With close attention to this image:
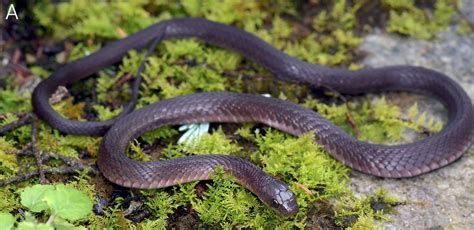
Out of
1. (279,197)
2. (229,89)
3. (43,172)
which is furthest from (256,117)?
(43,172)

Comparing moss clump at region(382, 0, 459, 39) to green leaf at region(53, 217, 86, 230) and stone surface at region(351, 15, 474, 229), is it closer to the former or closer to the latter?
stone surface at region(351, 15, 474, 229)

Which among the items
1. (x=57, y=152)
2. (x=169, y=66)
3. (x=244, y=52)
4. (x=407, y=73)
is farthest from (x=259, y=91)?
(x=57, y=152)

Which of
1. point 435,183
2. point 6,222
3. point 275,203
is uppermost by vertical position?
point 6,222

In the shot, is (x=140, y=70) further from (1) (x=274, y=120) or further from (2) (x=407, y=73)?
(2) (x=407, y=73)

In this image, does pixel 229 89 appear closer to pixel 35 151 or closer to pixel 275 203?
pixel 275 203

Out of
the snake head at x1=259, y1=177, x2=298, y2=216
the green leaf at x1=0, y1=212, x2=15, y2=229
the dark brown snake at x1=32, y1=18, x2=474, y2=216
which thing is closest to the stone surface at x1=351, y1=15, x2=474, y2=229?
the dark brown snake at x1=32, y1=18, x2=474, y2=216

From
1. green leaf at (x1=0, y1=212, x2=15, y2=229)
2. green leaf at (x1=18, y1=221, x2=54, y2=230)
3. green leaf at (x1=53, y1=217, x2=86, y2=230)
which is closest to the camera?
green leaf at (x1=18, y1=221, x2=54, y2=230)
